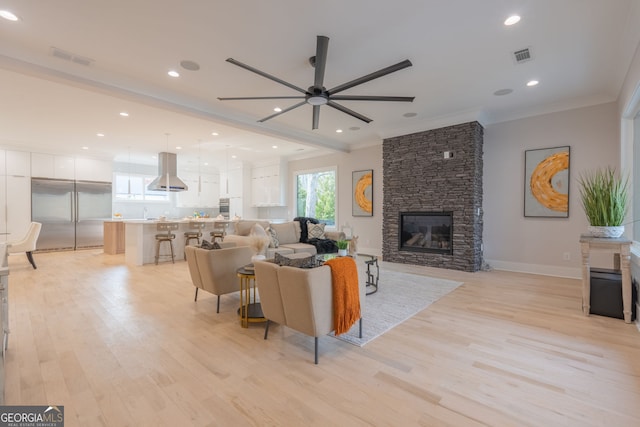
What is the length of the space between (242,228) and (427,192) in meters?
3.86

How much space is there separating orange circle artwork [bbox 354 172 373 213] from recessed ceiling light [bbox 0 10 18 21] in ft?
21.0

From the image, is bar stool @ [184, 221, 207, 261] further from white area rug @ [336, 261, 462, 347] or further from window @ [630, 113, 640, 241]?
window @ [630, 113, 640, 241]

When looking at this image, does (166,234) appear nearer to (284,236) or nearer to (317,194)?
(284,236)

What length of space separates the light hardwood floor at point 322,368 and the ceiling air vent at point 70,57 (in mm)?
2947

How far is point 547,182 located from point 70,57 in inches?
286

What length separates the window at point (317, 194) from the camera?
848cm

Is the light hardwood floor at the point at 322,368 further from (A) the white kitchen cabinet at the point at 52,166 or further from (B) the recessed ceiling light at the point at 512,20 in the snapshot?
(A) the white kitchen cabinet at the point at 52,166

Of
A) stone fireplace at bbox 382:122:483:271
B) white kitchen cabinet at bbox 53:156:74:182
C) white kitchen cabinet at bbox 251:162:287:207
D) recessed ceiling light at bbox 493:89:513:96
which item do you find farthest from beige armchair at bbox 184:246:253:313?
white kitchen cabinet at bbox 53:156:74:182

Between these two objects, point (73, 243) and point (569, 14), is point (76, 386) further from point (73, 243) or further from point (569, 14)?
point (73, 243)

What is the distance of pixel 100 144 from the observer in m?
7.36

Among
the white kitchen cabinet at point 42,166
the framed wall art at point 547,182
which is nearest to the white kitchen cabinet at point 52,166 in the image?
the white kitchen cabinet at point 42,166

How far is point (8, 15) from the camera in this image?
2621 millimetres

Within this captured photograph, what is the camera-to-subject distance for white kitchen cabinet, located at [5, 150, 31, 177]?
730 cm

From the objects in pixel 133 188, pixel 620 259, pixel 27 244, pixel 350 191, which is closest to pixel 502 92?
pixel 620 259
